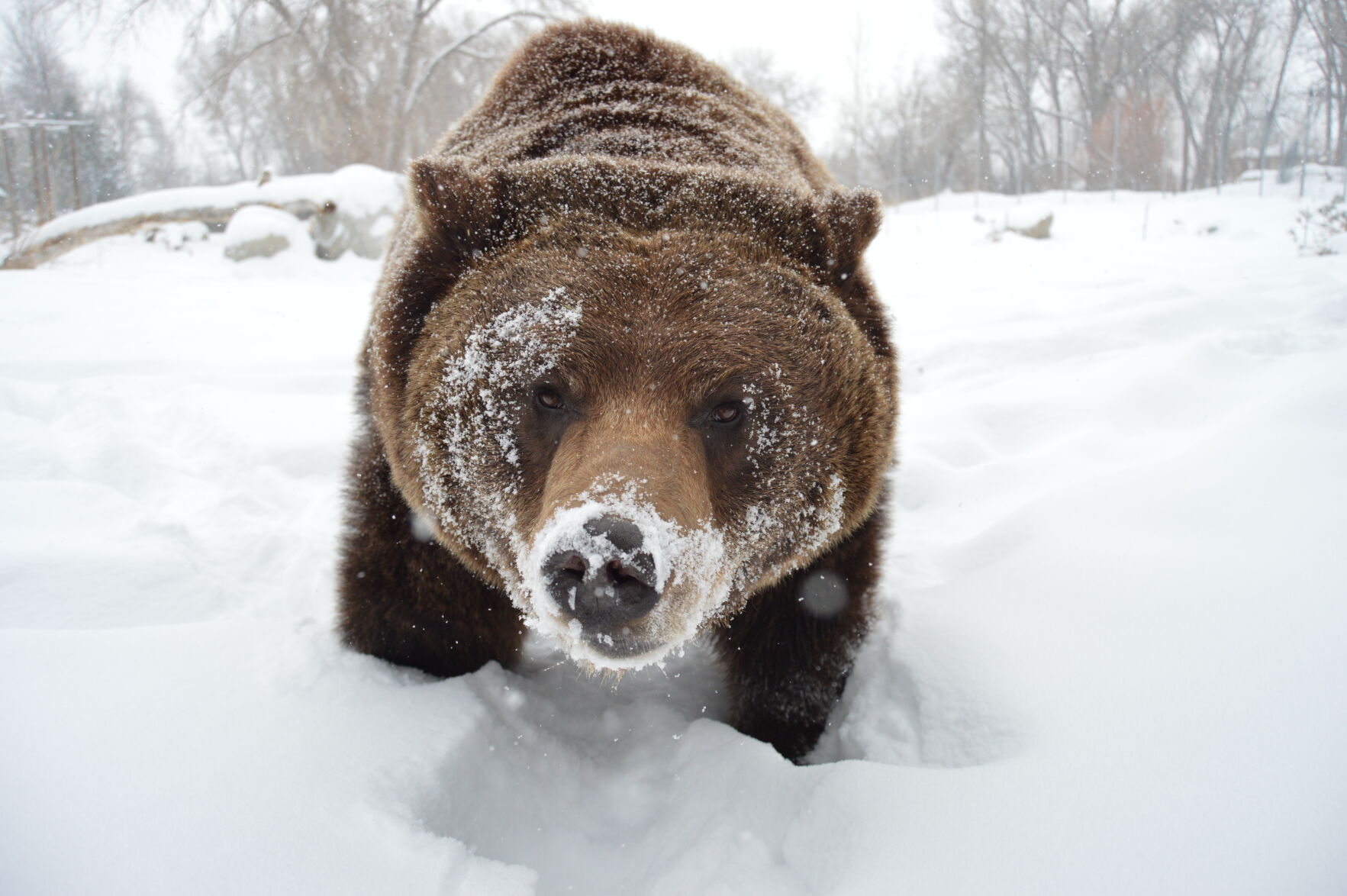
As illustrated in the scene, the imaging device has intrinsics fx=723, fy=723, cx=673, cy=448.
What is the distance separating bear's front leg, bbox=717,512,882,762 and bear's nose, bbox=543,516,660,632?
0.92 meters

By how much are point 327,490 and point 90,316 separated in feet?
11.8

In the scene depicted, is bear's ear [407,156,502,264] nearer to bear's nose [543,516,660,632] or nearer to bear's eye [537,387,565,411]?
bear's eye [537,387,565,411]

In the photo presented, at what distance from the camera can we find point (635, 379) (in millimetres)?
1605

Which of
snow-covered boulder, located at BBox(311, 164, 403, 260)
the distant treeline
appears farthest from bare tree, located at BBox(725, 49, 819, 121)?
snow-covered boulder, located at BBox(311, 164, 403, 260)

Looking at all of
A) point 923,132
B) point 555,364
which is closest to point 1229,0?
point 923,132

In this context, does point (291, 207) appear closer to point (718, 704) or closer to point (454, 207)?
point (454, 207)

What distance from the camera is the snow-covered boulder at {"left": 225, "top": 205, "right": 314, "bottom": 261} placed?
11.5m

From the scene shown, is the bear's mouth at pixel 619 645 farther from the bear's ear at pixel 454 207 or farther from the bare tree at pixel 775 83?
the bare tree at pixel 775 83

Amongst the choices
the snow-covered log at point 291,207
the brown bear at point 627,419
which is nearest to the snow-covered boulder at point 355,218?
the snow-covered log at point 291,207

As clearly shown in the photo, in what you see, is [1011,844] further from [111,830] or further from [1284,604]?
[111,830]

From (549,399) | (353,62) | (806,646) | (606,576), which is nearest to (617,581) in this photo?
(606,576)

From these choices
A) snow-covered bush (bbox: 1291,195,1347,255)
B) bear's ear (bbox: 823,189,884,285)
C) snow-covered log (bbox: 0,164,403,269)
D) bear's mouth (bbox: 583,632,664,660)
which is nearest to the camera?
bear's mouth (bbox: 583,632,664,660)

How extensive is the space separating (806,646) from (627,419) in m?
0.99

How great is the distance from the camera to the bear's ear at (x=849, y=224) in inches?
75.2
